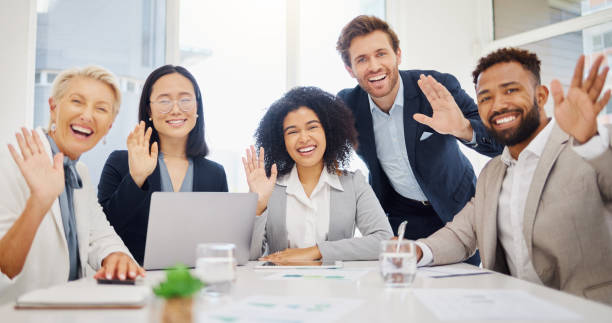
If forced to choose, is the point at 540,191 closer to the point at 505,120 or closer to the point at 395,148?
the point at 505,120

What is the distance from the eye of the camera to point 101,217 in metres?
2.02

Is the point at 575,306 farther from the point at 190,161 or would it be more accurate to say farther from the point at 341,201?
the point at 190,161

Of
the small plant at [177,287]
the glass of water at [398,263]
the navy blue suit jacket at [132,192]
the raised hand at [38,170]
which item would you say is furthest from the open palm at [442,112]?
the small plant at [177,287]

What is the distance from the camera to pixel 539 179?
65.7 inches

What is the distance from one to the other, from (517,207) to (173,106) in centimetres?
168

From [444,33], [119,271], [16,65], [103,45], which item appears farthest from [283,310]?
[444,33]

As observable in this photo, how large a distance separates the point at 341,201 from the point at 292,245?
31 cm

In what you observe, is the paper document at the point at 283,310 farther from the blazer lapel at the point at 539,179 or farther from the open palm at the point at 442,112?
the open palm at the point at 442,112

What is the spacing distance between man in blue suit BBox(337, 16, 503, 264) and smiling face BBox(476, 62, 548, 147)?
758 millimetres

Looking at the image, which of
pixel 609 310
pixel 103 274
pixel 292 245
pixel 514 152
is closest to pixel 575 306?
pixel 609 310

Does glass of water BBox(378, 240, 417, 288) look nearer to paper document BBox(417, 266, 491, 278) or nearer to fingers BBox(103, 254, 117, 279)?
paper document BBox(417, 266, 491, 278)

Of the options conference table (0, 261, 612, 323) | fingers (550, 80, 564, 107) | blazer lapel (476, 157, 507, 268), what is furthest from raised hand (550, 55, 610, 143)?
conference table (0, 261, 612, 323)

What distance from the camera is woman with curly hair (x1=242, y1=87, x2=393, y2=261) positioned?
7.18 feet

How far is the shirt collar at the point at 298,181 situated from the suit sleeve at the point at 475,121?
751mm
